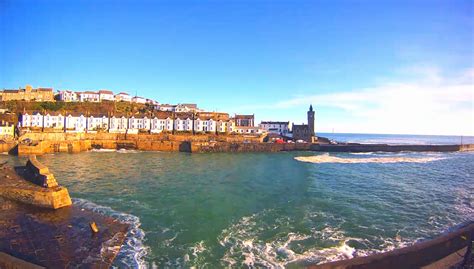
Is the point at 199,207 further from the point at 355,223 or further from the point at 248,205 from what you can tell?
the point at 355,223

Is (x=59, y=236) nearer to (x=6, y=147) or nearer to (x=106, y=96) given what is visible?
(x=6, y=147)

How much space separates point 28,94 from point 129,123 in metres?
45.0

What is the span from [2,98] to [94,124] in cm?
4573

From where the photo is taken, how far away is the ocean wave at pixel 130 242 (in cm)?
1011

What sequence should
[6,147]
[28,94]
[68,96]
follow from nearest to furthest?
[6,147] → [28,94] → [68,96]

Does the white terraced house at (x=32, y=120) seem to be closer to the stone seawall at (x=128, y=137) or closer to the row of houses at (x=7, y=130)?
the row of houses at (x=7, y=130)

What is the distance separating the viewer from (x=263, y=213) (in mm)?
16266

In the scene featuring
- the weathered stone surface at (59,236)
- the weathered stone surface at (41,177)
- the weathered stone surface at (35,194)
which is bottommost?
the weathered stone surface at (59,236)

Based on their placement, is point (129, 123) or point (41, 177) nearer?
point (41, 177)

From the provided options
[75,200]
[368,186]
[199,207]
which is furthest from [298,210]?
[75,200]

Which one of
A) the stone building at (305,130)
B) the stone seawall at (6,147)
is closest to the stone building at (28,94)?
the stone seawall at (6,147)

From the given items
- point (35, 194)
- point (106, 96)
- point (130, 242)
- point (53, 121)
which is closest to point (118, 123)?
point (53, 121)

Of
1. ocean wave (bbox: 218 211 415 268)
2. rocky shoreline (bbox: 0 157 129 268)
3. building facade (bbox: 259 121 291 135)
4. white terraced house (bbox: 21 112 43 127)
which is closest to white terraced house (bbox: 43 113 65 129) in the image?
white terraced house (bbox: 21 112 43 127)

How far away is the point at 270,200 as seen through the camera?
63.3ft
